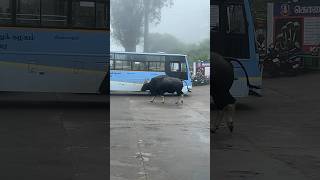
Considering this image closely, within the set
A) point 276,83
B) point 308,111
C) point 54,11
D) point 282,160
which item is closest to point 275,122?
point 308,111

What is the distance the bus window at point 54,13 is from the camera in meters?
10.7

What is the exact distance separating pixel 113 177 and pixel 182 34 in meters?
1.27

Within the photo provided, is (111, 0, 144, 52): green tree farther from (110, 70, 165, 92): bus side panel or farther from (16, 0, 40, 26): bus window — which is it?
(16, 0, 40, 26): bus window

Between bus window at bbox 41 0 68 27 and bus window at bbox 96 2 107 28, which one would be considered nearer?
bus window at bbox 96 2 107 28

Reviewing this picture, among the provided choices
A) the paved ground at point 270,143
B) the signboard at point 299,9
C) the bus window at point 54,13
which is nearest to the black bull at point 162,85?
the paved ground at point 270,143

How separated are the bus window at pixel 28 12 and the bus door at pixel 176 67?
9.41 meters

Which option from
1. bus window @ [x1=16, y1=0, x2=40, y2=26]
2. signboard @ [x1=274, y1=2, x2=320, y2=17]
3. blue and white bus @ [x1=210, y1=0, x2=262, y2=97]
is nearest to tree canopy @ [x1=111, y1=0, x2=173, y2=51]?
blue and white bus @ [x1=210, y1=0, x2=262, y2=97]

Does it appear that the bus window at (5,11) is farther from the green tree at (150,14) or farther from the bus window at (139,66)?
the green tree at (150,14)

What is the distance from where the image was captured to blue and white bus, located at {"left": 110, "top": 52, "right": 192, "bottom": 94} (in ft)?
5.70

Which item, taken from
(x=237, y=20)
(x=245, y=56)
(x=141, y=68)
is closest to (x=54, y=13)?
(x=237, y=20)

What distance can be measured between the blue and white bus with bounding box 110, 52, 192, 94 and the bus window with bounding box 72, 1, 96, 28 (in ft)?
30.2

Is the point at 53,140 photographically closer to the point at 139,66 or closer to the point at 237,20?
the point at 237,20

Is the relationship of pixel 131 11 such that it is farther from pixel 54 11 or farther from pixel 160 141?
pixel 54 11

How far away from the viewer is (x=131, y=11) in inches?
68.4
